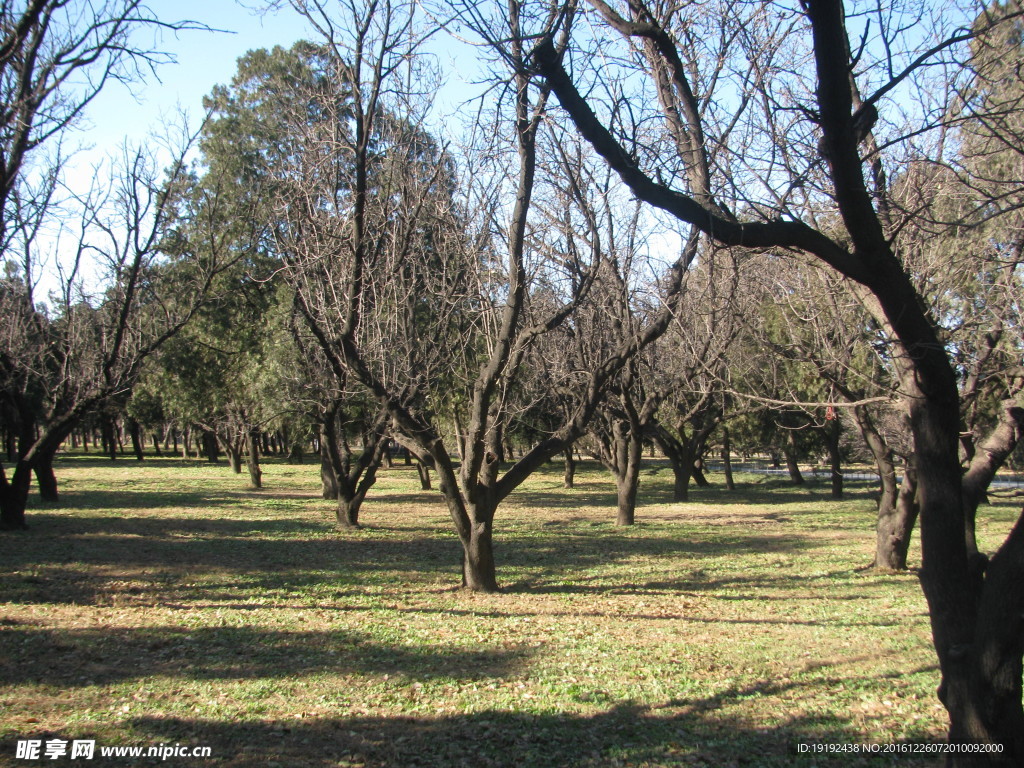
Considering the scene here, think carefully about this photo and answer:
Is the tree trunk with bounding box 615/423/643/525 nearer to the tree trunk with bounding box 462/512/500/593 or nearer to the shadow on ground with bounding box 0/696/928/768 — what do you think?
the tree trunk with bounding box 462/512/500/593

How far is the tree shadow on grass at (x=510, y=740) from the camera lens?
468 cm

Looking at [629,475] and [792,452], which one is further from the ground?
[629,475]

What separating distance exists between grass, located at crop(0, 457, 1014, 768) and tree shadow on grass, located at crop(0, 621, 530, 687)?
3 cm

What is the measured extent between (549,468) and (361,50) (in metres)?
43.3

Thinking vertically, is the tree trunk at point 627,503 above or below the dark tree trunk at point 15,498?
below

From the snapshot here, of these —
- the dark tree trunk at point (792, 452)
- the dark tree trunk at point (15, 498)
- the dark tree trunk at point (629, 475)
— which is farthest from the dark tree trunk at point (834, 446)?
the dark tree trunk at point (15, 498)

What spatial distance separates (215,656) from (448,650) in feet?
6.93

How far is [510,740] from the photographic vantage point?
5102mm

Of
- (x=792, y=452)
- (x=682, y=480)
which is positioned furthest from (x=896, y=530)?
(x=792, y=452)

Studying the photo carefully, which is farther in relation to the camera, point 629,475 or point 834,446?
point 834,446

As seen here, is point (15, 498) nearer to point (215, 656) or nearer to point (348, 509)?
point (348, 509)

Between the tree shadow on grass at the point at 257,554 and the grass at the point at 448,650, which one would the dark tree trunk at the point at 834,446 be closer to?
the tree shadow on grass at the point at 257,554

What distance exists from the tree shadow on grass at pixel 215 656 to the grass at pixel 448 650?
1.3 inches

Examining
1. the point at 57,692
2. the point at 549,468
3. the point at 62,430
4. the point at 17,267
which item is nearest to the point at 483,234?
the point at 57,692
